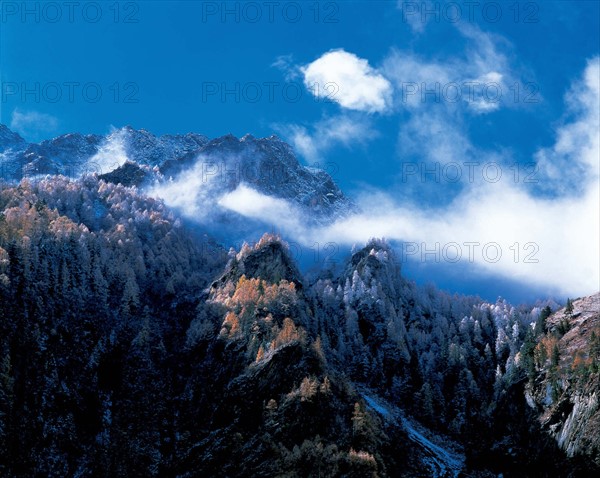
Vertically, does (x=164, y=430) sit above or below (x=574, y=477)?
above

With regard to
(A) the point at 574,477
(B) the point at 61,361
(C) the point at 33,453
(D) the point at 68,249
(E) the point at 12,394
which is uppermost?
(D) the point at 68,249

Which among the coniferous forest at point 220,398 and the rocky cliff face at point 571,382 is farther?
the coniferous forest at point 220,398

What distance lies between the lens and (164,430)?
150000 mm

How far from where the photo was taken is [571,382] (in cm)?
13838

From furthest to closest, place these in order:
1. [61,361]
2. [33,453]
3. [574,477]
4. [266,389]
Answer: [61,361] → [266,389] → [33,453] → [574,477]

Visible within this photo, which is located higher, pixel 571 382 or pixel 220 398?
pixel 220 398

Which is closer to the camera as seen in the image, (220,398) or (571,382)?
(571,382)

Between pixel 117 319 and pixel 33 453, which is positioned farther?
pixel 117 319

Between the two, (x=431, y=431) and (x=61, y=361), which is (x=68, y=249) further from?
(x=431, y=431)

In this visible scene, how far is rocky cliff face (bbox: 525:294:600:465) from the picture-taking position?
12006 cm

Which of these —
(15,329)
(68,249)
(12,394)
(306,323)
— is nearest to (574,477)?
(306,323)

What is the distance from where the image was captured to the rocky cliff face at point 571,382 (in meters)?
120

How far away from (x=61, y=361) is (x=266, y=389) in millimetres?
54857

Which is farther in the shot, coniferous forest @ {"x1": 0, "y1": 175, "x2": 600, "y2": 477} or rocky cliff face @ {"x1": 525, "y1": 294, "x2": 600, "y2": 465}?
coniferous forest @ {"x1": 0, "y1": 175, "x2": 600, "y2": 477}
